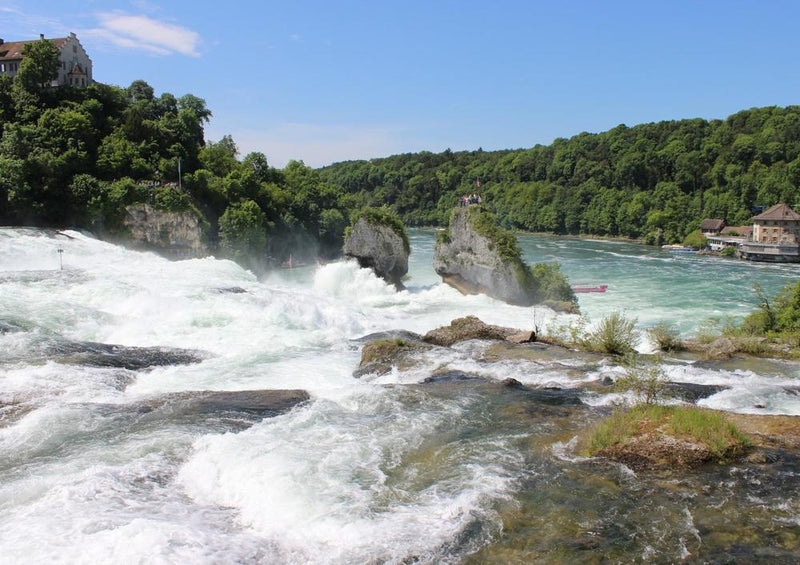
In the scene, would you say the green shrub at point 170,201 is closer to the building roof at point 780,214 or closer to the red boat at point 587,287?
the red boat at point 587,287

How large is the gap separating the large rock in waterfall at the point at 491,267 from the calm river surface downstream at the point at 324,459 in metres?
16.1

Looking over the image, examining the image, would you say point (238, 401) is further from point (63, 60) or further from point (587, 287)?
point (63, 60)

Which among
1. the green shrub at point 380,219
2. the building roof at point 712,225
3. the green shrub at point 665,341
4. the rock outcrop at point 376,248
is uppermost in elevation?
the building roof at point 712,225

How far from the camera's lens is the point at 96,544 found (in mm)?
8516

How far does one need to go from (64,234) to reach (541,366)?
34.8 meters

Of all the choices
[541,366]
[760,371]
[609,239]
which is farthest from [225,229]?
[609,239]

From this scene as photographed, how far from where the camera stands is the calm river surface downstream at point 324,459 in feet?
28.7

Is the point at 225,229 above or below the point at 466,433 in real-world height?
above

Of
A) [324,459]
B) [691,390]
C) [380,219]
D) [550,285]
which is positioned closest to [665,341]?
[691,390]

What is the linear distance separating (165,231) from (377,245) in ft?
54.8

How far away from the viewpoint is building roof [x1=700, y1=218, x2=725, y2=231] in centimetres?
9394

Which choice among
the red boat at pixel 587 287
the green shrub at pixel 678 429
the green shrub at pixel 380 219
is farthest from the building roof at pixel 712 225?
the green shrub at pixel 678 429

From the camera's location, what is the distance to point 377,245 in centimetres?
4291

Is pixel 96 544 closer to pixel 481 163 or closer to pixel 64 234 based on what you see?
pixel 64 234
